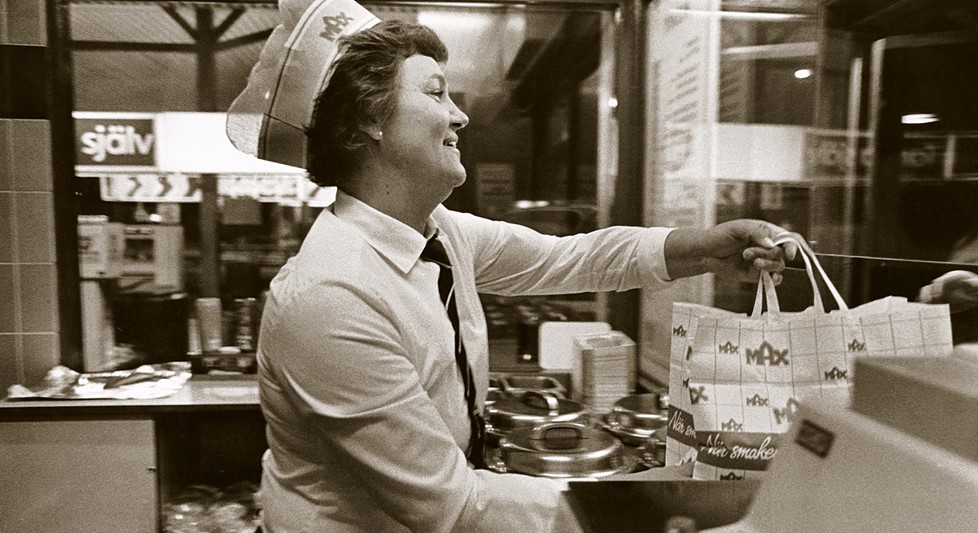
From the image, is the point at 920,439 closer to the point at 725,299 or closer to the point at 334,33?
the point at 334,33

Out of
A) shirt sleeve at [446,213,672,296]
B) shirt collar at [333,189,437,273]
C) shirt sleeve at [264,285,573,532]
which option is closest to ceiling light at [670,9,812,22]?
shirt sleeve at [446,213,672,296]

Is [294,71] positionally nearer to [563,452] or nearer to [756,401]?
[756,401]

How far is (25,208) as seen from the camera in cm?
282

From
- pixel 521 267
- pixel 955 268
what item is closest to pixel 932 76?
pixel 955 268

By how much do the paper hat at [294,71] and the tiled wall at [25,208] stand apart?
75.8 inches

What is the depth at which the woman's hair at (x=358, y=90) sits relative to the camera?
129 cm

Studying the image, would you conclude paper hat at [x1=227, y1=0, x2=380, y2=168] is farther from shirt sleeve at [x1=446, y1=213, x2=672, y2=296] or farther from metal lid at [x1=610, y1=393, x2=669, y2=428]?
metal lid at [x1=610, y1=393, x2=669, y2=428]

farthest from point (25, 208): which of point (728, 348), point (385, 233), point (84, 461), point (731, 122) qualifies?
point (728, 348)

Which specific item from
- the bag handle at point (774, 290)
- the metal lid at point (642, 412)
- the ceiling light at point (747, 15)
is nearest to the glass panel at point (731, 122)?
the ceiling light at point (747, 15)

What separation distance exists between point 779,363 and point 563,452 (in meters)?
0.93

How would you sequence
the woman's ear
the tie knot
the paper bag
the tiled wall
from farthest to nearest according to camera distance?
1. the tiled wall
2. the tie knot
3. the woman's ear
4. the paper bag

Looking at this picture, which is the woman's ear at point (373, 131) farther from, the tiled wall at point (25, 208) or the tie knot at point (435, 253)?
the tiled wall at point (25, 208)

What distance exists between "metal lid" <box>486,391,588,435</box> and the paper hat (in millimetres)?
1115

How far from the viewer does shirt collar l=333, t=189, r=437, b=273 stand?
4.19ft
